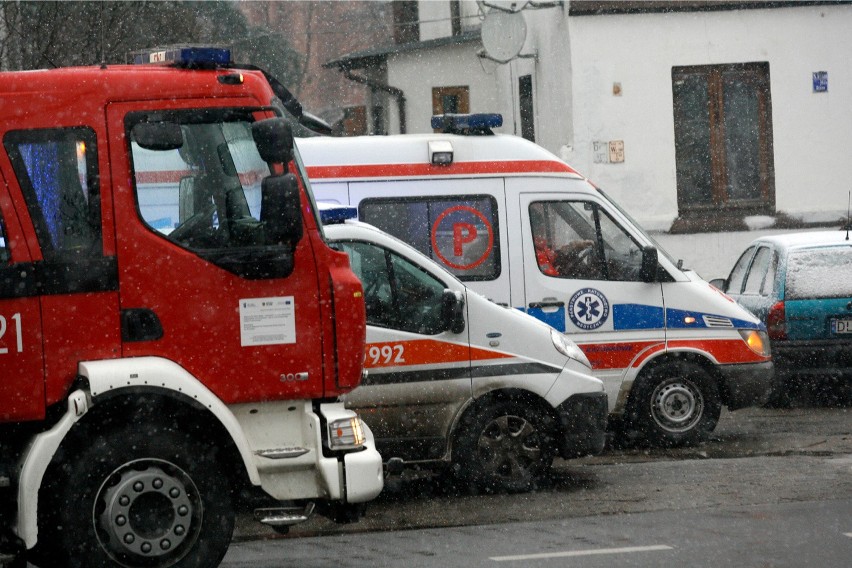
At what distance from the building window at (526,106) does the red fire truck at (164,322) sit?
53.0ft

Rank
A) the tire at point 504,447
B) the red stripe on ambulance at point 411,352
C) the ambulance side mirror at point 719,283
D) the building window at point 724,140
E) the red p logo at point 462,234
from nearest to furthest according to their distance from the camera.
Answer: the red stripe on ambulance at point 411,352, the tire at point 504,447, the red p logo at point 462,234, the ambulance side mirror at point 719,283, the building window at point 724,140

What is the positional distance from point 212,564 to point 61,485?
0.77 meters

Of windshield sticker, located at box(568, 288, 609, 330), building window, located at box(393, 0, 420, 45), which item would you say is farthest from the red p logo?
building window, located at box(393, 0, 420, 45)

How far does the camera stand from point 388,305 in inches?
383

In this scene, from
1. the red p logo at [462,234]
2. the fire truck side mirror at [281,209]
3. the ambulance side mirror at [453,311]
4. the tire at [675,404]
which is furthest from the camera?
the tire at [675,404]

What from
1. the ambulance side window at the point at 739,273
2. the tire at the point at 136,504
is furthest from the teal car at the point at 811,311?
the tire at the point at 136,504

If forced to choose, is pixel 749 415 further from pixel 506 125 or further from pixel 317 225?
pixel 506 125

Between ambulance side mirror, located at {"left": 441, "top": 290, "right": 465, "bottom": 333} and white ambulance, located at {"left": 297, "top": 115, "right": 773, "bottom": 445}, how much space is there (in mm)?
1933

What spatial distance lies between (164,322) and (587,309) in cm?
542

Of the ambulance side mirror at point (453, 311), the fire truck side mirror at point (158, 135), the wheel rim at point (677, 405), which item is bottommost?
the wheel rim at point (677, 405)

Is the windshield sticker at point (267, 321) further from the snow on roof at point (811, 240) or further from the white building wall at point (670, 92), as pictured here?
the white building wall at point (670, 92)

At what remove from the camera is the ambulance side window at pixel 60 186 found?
670 centimetres

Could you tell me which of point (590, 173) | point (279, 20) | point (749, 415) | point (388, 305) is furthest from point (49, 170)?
point (279, 20)

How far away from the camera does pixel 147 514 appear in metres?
6.60
